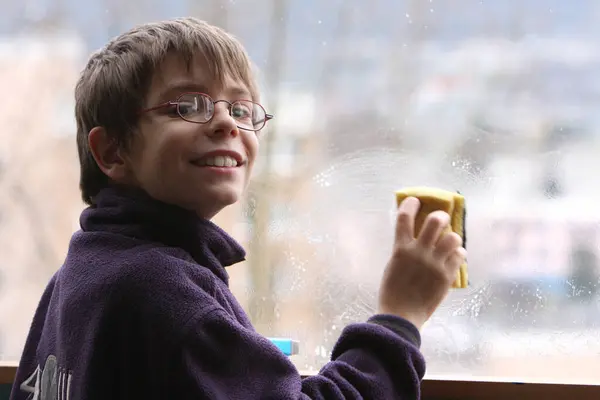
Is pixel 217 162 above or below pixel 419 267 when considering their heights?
above

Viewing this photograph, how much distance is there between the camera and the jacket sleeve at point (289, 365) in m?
0.73

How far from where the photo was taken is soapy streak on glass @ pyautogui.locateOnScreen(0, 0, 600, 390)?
120cm

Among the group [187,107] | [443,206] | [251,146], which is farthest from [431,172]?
[187,107]

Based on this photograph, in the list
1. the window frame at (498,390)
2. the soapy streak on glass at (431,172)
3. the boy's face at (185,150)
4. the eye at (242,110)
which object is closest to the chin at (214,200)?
the boy's face at (185,150)

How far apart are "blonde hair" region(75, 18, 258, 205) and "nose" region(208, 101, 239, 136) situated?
0.14 feet

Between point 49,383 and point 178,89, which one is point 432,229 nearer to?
point 178,89

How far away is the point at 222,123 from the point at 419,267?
1.10 ft

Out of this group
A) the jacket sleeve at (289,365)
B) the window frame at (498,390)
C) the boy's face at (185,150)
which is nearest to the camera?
the jacket sleeve at (289,365)

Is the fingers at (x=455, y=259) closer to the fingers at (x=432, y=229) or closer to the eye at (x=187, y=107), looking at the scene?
the fingers at (x=432, y=229)

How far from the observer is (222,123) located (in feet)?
2.94

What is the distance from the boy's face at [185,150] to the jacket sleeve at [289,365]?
193mm

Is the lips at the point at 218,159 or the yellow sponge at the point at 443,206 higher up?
the lips at the point at 218,159

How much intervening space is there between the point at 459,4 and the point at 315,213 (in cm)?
49

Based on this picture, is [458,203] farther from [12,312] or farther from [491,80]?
[12,312]
